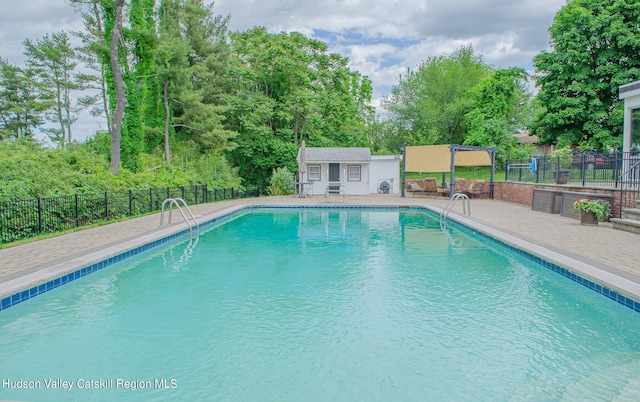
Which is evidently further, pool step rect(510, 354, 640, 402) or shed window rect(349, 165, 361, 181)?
shed window rect(349, 165, 361, 181)

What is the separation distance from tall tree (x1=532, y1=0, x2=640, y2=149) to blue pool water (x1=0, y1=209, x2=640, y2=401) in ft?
50.5

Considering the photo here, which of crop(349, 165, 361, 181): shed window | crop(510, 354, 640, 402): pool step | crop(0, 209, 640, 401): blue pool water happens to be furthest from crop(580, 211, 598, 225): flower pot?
crop(349, 165, 361, 181): shed window

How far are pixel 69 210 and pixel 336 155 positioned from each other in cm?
1512

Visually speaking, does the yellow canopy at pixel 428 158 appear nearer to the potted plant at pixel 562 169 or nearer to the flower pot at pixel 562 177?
the potted plant at pixel 562 169

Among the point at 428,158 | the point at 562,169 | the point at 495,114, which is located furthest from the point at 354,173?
the point at 495,114

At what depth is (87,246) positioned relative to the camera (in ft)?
23.4

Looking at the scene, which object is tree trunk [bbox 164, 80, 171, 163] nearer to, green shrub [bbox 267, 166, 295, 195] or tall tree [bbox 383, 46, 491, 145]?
green shrub [bbox 267, 166, 295, 195]

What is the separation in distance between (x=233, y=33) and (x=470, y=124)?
1813cm

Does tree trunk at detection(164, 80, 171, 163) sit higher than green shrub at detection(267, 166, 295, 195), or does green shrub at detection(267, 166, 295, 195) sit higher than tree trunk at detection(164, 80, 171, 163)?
tree trunk at detection(164, 80, 171, 163)

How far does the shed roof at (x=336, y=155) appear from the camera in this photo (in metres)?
22.2

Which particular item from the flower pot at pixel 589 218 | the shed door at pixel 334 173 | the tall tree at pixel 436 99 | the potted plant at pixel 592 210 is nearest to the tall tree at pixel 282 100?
the shed door at pixel 334 173

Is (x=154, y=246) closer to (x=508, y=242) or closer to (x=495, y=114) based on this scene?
(x=508, y=242)

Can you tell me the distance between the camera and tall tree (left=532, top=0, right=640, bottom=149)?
1750 cm

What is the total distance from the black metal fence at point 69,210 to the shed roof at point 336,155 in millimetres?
9169
